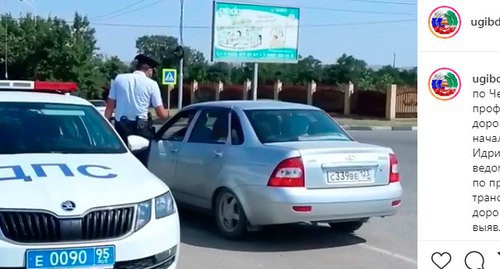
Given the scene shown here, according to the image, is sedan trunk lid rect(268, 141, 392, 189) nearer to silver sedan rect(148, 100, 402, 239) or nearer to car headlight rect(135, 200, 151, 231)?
silver sedan rect(148, 100, 402, 239)

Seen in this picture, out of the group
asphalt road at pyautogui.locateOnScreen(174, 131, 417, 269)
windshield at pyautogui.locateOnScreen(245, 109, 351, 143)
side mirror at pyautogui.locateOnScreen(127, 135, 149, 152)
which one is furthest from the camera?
windshield at pyautogui.locateOnScreen(245, 109, 351, 143)

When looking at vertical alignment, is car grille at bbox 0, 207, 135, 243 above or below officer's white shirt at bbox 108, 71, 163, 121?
below

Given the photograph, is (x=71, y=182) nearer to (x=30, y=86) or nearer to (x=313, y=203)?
(x=313, y=203)

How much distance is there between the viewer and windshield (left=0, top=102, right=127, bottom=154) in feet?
19.4

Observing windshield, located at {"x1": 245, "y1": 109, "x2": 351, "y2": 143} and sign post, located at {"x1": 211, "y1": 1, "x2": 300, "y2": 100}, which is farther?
sign post, located at {"x1": 211, "y1": 1, "x2": 300, "y2": 100}

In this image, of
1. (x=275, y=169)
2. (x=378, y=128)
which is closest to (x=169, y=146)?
(x=275, y=169)

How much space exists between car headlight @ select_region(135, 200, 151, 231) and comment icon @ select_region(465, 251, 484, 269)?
2122 millimetres

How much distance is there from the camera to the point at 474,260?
3713 mm

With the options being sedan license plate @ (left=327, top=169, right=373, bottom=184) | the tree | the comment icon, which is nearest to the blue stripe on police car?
sedan license plate @ (left=327, top=169, right=373, bottom=184)

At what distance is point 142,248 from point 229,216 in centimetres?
258

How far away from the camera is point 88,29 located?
52.7 metres

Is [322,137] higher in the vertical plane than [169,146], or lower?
higher

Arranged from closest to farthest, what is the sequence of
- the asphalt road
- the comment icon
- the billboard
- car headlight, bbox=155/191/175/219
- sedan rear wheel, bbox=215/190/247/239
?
the comment icon → car headlight, bbox=155/191/175/219 → the asphalt road → sedan rear wheel, bbox=215/190/247/239 → the billboard

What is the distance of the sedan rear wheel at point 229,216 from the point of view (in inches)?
284
